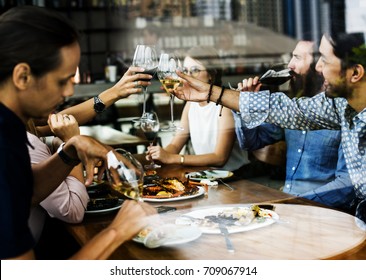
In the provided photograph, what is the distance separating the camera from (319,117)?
97.6 inches

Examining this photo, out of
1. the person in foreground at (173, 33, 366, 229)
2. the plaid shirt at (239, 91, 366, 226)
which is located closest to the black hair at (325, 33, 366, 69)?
the person in foreground at (173, 33, 366, 229)

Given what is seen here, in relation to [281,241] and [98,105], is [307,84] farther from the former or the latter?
[281,241]

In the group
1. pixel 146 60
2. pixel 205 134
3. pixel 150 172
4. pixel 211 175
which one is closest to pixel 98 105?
pixel 146 60

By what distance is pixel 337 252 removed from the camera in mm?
1583

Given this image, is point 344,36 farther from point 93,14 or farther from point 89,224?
point 93,14

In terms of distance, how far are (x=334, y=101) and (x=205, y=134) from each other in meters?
0.89

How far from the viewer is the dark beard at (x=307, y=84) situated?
254 cm

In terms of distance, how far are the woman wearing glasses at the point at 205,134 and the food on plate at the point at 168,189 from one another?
445 millimetres

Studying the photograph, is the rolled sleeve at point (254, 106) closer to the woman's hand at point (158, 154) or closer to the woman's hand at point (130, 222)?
the woman's hand at point (158, 154)

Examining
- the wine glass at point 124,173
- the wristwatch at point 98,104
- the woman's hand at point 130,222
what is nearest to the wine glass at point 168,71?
the wristwatch at point 98,104

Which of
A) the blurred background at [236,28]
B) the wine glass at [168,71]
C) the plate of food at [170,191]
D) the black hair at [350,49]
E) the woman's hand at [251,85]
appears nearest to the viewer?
the plate of food at [170,191]

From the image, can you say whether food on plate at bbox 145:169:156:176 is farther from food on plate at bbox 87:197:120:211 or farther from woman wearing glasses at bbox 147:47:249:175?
food on plate at bbox 87:197:120:211

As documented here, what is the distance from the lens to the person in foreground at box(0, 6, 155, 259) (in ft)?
4.57

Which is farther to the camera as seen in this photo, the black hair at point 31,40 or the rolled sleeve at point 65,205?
the rolled sleeve at point 65,205
